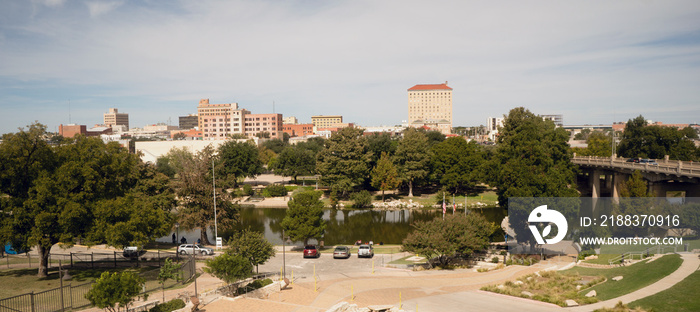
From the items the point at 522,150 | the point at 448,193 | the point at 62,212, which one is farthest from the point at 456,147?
the point at 62,212

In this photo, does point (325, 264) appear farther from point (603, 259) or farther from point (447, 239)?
point (603, 259)

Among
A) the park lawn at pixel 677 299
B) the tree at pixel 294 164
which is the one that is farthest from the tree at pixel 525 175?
the tree at pixel 294 164

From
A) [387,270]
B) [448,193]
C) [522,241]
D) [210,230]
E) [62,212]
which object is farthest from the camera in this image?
[448,193]

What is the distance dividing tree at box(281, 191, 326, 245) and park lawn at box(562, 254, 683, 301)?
75.2ft

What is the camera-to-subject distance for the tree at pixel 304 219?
143 ft

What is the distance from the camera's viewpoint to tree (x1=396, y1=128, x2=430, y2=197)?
8088cm

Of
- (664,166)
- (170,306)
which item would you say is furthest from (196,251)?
(664,166)

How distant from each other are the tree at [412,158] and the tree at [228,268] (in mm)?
55883

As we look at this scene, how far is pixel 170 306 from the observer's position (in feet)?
76.5

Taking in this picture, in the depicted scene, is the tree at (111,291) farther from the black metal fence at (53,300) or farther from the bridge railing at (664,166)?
the bridge railing at (664,166)


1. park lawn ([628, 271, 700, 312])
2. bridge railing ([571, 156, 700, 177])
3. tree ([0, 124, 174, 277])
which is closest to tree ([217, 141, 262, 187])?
tree ([0, 124, 174, 277])

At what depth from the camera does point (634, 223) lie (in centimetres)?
4238

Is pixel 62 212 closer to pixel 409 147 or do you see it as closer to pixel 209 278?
pixel 209 278

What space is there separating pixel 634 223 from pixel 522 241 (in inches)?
424
